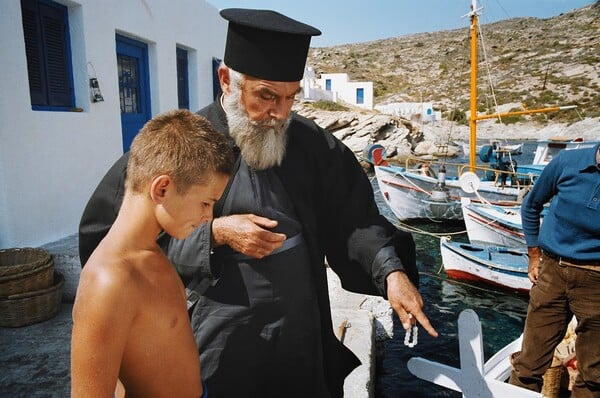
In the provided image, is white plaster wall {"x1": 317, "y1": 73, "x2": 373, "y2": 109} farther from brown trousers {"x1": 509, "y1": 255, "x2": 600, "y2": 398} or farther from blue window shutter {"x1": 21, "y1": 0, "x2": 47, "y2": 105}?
brown trousers {"x1": 509, "y1": 255, "x2": 600, "y2": 398}

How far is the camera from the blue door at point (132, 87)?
20.9ft

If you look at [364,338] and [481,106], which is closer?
[364,338]

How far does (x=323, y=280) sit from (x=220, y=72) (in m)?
1.01

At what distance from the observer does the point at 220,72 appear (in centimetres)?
191

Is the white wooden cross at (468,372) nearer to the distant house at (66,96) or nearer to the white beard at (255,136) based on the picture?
the white beard at (255,136)

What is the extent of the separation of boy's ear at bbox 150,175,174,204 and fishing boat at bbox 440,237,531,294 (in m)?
8.03

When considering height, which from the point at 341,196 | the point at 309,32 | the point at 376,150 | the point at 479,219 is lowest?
the point at 479,219

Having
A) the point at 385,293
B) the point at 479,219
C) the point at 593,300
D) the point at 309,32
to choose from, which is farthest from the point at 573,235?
the point at 479,219

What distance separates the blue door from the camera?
6379 millimetres

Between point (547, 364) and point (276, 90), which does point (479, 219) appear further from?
point (276, 90)

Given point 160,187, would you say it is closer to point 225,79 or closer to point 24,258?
point 225,79

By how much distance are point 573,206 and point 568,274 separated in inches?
19.6

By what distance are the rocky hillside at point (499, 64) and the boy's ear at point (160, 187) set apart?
1768 inches

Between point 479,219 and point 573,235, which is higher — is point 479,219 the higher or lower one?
the lower one
